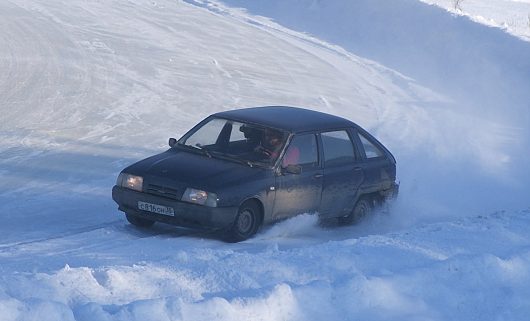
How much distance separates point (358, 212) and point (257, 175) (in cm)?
205

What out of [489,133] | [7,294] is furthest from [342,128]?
[489,133]

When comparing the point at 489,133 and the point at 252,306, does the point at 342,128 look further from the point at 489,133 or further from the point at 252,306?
the point at 489,133

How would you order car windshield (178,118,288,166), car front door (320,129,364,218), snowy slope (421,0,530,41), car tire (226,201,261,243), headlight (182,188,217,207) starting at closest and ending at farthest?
headlight (182,188,217,207) < car tire (226,201,261,243) < car windshield (178,118,288,166) < car front door (320,129,364,218) < snowy slope (421,0,530,41)

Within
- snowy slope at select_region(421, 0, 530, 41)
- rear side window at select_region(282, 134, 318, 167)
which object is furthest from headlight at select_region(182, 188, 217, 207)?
snowy slope at select_region(421, 0, 530, 41)

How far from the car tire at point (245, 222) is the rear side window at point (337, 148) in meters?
1.34

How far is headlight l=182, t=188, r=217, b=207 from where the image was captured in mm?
10211

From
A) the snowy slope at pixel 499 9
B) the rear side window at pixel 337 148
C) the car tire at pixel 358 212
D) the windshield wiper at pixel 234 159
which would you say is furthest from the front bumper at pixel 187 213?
the snowy slope at pixel 499 9

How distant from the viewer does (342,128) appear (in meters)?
12.1

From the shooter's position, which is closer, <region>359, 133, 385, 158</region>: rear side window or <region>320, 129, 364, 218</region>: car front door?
<region>320, 129, 364, 218</region>: car front door

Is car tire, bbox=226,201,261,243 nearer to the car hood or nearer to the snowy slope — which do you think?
the car hood

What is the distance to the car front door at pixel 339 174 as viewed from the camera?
460 inches

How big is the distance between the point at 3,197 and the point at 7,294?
614 cm

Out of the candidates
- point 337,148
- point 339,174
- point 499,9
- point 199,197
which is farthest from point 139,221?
point 499,9

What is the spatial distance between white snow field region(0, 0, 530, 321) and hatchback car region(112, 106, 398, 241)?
27 centimetres
